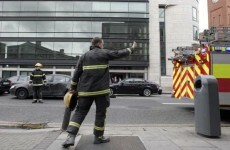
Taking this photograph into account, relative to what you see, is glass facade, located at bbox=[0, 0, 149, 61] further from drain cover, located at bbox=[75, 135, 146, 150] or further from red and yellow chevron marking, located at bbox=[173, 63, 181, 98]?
drain cover, located at bbox=[75, 135, 146, 150]

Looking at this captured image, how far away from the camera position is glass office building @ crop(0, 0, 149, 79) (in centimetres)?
3656

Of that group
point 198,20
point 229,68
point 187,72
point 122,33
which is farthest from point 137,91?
point 198,20

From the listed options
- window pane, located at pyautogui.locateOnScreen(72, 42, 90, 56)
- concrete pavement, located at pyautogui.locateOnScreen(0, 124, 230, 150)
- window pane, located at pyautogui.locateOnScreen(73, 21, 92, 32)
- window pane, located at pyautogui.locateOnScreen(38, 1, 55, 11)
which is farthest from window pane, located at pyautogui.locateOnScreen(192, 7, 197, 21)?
concrete pavement, located at pyautogui.locateOnScreen(0, 124, 230, 150)

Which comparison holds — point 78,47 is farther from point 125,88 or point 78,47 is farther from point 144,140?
point 144,140

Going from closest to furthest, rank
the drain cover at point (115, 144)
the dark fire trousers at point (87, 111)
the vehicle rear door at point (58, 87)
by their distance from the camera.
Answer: the drain cover at point (115, 144) → the dark fire trousers at point (87, 111) → the vehicle rear door at point (58, 87)

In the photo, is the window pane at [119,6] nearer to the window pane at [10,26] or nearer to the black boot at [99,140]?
the window pane at [10,26]

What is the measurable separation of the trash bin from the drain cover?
1568 mm

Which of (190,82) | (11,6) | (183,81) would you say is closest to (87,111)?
(190,82)

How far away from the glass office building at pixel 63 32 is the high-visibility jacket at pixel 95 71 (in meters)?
30.9

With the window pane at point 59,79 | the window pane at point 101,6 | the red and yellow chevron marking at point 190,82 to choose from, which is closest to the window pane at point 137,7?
the window pane at point 101,6

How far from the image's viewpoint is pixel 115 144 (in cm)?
563

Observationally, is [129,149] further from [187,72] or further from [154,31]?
[154,31]

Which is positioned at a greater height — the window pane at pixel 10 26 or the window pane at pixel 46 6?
the window pane at pixel 46 6

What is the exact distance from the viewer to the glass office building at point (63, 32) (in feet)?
120
